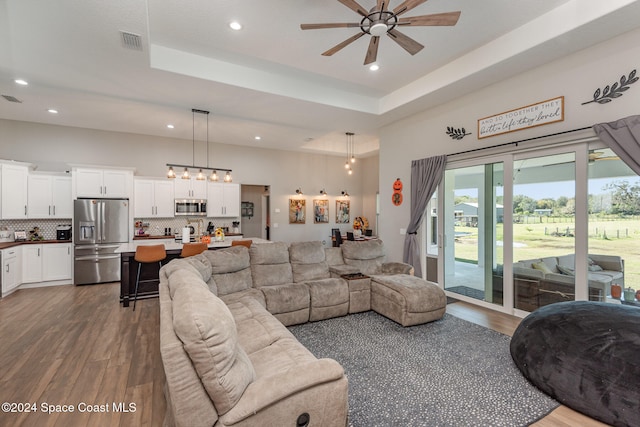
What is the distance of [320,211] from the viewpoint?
374 inches

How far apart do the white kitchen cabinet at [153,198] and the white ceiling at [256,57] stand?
1.51m

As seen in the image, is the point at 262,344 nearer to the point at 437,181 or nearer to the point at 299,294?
the point at 299,294

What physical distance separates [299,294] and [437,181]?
10.2 feet

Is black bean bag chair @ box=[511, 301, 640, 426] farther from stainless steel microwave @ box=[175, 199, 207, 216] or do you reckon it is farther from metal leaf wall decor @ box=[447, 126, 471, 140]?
stainless steel microwave @ box=[175, 199, 207, 216]

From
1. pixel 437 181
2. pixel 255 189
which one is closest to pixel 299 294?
pixel 437 181

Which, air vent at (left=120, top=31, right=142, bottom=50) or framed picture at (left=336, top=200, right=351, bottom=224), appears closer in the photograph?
air vent at (left=120, top=31, right=142, bottom=50)

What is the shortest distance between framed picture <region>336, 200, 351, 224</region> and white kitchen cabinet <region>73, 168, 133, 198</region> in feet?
19.7

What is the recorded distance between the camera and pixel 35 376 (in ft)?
8.57

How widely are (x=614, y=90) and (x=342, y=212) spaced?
7373 millimetres

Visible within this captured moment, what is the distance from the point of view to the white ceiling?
9.72 ft

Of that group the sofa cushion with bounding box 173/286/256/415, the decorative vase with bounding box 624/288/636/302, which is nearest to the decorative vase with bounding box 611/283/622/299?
the decorative vase with bounding box 624/288/636/302

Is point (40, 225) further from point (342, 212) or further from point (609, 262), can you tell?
point (609, 262)

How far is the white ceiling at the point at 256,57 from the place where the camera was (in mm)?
2963

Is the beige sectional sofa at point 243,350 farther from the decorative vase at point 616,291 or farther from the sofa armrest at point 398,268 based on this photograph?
the decorative vase at point 616,291
